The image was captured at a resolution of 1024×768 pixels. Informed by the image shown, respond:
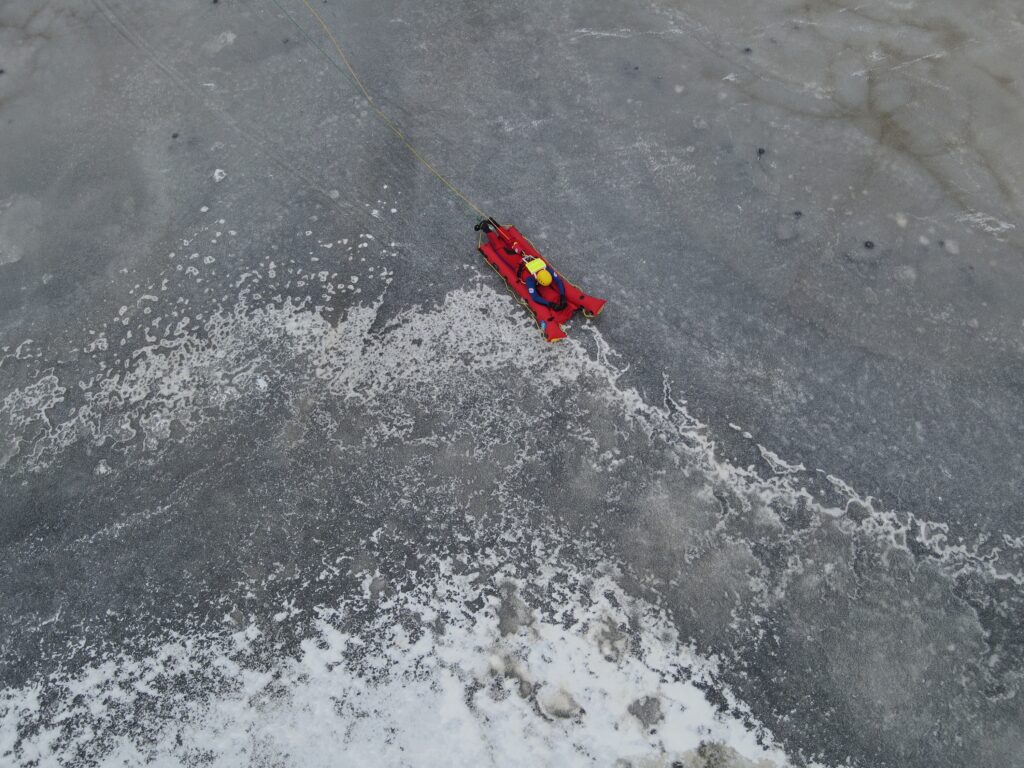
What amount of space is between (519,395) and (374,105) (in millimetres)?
4189

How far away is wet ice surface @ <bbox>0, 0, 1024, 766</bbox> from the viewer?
17.4 ft

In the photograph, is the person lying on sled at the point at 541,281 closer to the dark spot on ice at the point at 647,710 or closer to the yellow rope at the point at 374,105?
the yellow rope at the point at 374,105

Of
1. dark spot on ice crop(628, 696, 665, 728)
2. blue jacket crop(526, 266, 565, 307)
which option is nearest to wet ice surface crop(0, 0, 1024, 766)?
dark spot on ice crop(628, 696, 665, 728)

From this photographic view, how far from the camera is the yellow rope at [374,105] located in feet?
24.0

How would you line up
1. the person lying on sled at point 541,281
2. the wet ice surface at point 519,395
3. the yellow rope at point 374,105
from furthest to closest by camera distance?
the yellow rope at point 374,105
the person lying on sled at point 541,281
the wet ice surface at point 519,395

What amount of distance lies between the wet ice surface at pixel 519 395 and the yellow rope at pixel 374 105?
0.17m

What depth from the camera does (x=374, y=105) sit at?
793cm

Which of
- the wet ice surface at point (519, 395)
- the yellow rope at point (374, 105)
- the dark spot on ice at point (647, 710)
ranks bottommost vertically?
the dark spot on ice at point (647, 710)

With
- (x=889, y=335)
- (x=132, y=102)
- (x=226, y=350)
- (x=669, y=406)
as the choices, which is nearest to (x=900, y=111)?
(x=889, y=335)

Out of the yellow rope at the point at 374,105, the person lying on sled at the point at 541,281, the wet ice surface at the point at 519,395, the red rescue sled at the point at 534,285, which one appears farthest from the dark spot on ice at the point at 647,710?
the yellow rope at the point at 374,105

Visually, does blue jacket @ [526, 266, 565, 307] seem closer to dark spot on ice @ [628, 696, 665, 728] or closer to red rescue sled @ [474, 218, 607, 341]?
red rescue sled @ [474, 218, 607, 341]

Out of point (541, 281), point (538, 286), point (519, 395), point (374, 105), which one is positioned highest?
point (374, 105)

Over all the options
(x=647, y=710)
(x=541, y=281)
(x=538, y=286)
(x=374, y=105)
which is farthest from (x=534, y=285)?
(x=647, y=710)

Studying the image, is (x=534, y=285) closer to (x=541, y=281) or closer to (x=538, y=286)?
(x=538, y=286)
